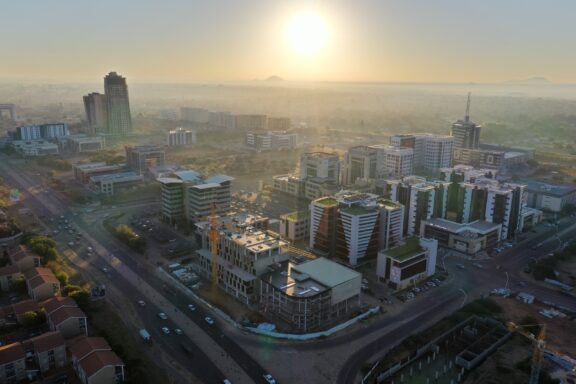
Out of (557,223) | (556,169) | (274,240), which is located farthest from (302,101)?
(274,240)

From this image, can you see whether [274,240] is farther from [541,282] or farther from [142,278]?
[541,282]

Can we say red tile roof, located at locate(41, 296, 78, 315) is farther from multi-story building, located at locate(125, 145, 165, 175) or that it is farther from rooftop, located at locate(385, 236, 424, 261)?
multi-story building, located at locate(125, 145, 165, 175)

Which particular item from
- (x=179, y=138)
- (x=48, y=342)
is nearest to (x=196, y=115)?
(x=179, y=138)

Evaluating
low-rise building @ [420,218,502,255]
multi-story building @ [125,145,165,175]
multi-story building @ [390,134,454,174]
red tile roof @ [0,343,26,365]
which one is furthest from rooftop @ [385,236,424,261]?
multi-story building @ [125,145,165,175]

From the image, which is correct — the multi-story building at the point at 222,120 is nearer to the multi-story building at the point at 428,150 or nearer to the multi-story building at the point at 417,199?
the multi-story building at the point at 428,150

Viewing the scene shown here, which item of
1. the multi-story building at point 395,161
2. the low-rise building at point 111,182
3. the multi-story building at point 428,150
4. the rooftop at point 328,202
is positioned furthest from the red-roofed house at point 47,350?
the multi-story building at point 428,150

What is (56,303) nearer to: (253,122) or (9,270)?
(9,270)
